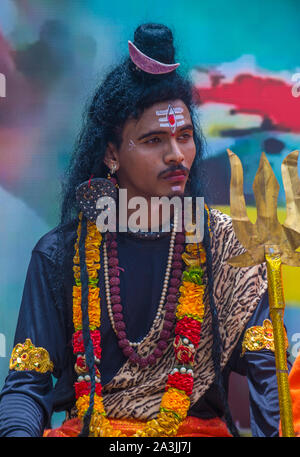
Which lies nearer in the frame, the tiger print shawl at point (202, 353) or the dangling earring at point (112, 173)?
the tiger print shawl at point (202, 353)

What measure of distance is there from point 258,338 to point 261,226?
63 cm

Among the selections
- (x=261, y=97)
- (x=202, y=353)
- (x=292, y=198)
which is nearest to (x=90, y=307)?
(x=202, y=353)

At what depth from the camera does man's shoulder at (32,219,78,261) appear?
2.93 metres

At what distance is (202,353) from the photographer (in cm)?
278

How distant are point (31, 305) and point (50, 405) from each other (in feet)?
1.31

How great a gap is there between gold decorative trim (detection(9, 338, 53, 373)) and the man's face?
0.75 m

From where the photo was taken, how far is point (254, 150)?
3494mm

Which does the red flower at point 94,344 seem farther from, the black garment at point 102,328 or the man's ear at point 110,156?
the man's ear at point 110,156

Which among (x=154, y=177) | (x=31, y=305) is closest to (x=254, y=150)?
(x=154, y=177)

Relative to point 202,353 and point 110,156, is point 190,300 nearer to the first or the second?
point 202,353

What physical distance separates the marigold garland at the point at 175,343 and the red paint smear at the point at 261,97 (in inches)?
38.6

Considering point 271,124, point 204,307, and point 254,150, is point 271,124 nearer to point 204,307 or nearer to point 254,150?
point 254,150

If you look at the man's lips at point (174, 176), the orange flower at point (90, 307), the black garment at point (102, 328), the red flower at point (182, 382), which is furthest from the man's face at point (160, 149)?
the red flower at point (182, 382)

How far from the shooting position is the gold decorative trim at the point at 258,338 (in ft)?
8.75
